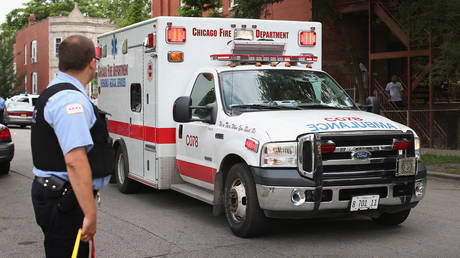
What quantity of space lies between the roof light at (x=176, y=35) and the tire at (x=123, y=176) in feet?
8.11

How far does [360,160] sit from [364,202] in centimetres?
44

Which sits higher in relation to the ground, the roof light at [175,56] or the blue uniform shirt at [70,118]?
the roof light at [175,56]

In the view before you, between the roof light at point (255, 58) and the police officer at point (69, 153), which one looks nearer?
the police officer at point (69, 153)

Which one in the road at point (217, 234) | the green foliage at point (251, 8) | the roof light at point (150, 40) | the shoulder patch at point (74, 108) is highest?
the green foliage at point (251, 8)

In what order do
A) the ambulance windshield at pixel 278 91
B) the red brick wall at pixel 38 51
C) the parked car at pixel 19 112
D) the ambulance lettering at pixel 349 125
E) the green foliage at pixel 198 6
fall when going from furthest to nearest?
the red brick wall at pixel 38 51 → the parked car at pixel 19 112 → the green foliage at pixel 198 6 → the ambulance windshield at pixel 278 91 → the ambulance lettering at pixel 349 125

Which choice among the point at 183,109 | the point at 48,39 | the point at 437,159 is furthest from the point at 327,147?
the point at 48,39

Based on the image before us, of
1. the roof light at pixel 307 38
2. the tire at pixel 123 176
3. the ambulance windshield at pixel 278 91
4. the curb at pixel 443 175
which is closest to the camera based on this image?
the ambulance windshield at pixel 278 91

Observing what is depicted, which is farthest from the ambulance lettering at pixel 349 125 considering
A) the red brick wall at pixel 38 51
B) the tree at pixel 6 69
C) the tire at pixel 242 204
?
the red brick wall at pixel 38 51

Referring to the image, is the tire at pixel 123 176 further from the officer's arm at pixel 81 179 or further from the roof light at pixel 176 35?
the officer's arm at pixel 81 179

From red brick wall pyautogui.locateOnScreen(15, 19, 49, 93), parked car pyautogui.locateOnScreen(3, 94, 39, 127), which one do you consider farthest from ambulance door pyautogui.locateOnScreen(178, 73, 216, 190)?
red brick wall pyautogui.locateOnScreen(15, 19, 49, 93)

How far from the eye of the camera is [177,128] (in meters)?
8.82

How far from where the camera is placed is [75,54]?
12.0 feet

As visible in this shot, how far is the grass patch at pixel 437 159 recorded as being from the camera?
15.1m

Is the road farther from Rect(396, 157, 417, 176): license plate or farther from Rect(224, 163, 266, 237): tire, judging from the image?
Rect(396, 157, 417, 176): license plate
